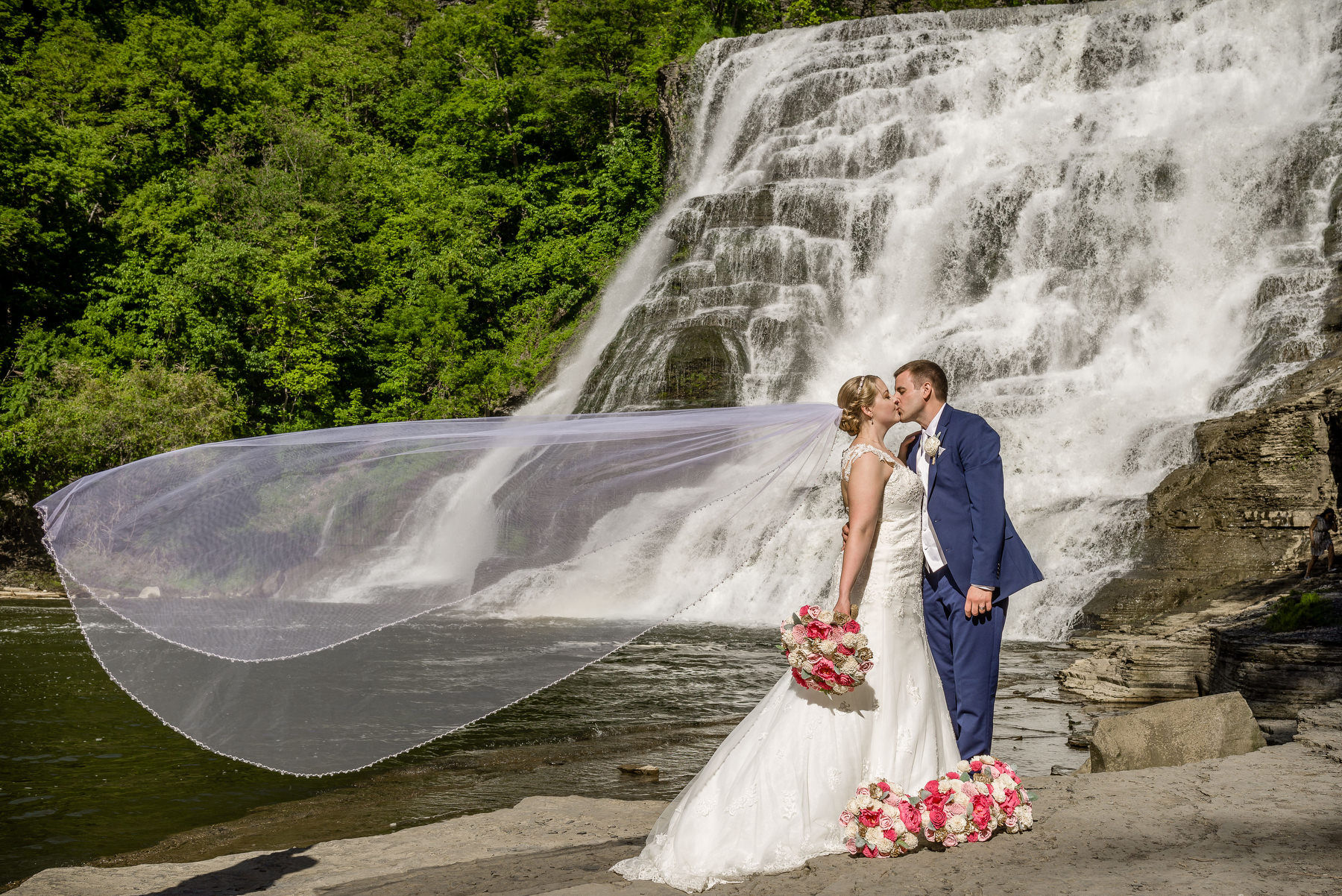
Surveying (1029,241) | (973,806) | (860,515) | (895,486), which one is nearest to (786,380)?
(1029,241)

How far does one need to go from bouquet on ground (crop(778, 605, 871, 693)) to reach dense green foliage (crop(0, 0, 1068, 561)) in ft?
79.7

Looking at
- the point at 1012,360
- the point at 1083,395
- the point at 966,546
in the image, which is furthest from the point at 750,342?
the point at 966,546

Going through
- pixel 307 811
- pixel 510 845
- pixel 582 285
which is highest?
pixel 582 285

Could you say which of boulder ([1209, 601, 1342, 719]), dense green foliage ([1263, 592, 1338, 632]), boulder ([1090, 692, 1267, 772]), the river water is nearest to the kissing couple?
boulder ([1090, 692, 1267, 772])

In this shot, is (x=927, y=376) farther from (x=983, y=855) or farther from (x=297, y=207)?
(x=297, y=207)

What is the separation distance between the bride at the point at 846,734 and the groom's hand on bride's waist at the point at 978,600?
0.71 ft

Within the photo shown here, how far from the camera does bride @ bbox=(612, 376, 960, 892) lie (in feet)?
14.2

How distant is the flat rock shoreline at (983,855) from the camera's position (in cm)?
365

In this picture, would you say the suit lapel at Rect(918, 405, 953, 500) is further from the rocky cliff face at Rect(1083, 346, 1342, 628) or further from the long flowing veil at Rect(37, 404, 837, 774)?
the rocky cliff face at Rect(1083, 346, 1342, 628)

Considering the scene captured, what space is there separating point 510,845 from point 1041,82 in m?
25.3

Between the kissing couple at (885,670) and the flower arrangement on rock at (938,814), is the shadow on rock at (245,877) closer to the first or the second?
the kissing couple at (885,670)

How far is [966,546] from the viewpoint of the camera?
4734 mm

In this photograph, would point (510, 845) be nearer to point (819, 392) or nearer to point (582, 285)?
point (819, 392)

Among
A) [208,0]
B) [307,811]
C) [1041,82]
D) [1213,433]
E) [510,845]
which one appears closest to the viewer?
[510,845]
